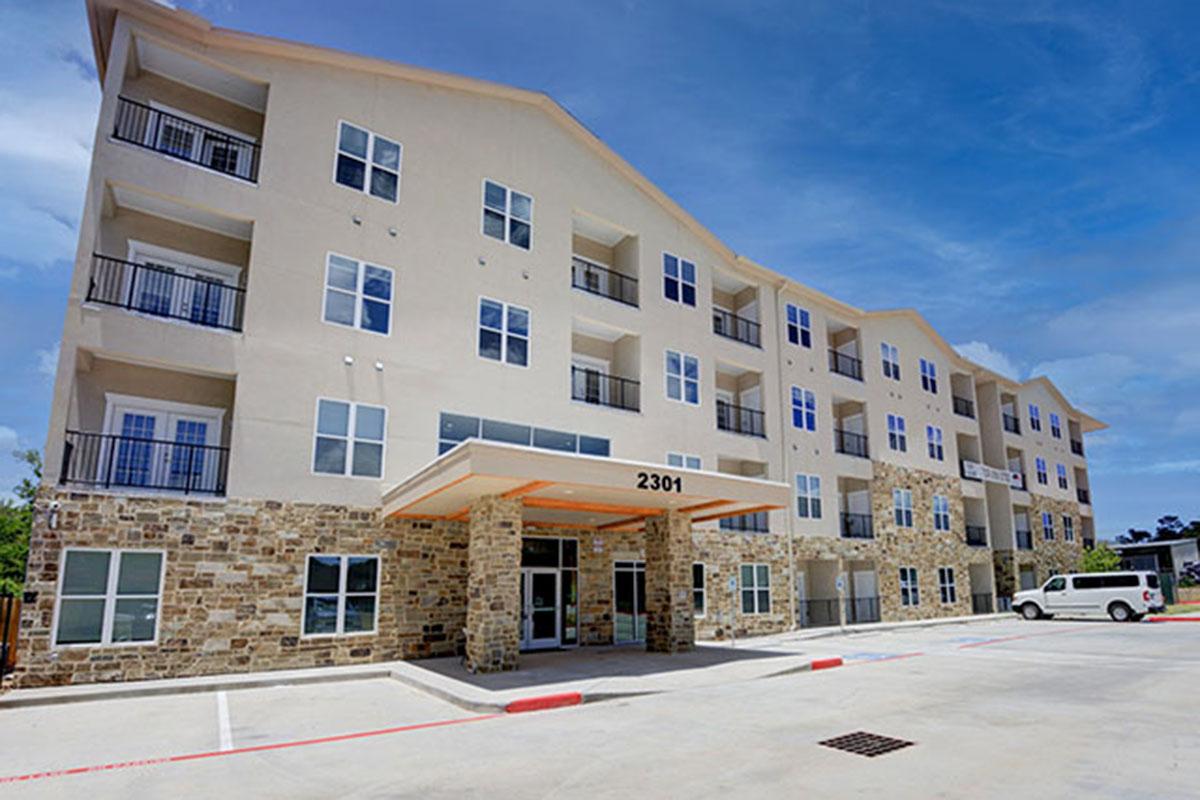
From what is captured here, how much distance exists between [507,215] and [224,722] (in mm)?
14324

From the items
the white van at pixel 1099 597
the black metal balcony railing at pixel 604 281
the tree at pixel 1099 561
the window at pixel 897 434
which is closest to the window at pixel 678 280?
the black metal balcony railing at pixel 604 281

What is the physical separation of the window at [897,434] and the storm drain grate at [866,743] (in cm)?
2461

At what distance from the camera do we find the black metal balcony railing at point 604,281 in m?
23.3

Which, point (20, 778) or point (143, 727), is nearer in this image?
point (20, 778)

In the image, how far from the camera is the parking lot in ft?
23.6

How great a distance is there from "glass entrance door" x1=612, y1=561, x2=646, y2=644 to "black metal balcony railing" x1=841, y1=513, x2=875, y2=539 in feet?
37.3

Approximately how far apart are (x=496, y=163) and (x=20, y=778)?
56.1ft

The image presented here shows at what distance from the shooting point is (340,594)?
53.0 ft

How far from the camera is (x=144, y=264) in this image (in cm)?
1596

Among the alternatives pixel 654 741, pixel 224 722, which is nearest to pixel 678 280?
pixel 654 741

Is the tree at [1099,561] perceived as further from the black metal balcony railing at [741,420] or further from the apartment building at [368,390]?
the black metal balcony railing at [741,420]

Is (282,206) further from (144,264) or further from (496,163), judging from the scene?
(496,163)

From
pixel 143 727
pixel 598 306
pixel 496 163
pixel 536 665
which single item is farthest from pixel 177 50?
pixel 536 665

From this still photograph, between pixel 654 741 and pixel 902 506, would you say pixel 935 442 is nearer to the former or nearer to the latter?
pixel 902 506
